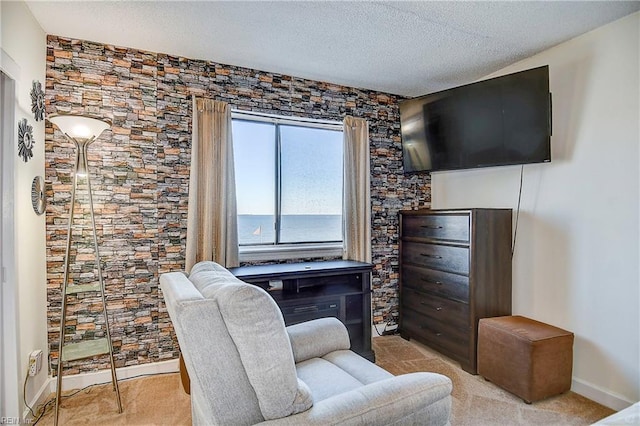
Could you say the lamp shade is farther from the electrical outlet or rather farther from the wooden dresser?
the wooden dresser

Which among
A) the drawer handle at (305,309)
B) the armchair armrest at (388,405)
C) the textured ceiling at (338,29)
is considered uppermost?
the textured ceiling at (338,29)

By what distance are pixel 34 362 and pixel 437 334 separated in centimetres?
300

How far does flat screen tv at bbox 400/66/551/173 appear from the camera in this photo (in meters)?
2.59

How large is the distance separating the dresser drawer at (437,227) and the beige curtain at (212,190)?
1.69 metres

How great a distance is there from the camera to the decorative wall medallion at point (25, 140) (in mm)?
2135

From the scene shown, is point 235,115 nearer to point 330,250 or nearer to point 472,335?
point 330,250

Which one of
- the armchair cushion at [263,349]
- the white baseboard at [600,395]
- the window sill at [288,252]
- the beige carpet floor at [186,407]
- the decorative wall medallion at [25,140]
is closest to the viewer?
the armchair cushion at [263,349]

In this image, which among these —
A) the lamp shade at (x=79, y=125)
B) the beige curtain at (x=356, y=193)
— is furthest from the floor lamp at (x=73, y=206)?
the beige curtain at (x=356, y=193)

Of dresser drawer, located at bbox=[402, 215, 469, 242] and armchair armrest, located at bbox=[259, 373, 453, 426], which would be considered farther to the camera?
dresser drawer, located at bbox=[402, 215, 469, 242]

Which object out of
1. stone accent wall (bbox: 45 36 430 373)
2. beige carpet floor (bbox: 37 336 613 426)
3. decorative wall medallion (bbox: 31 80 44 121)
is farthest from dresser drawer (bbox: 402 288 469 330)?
decorative wall medallion (bbox: 31 80 44 121)

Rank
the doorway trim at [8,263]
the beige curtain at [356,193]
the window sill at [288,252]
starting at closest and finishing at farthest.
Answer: the doorway trim at [8,263] < the window sill at [288,252] < the beige curtain at [356,193]

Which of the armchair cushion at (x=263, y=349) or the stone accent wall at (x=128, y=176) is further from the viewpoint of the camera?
the stone accent wall at (x=128, y=176)

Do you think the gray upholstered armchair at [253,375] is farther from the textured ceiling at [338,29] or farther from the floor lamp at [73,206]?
the textured ceiling at [338,29]

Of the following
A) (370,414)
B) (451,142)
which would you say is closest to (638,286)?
(451,142)
